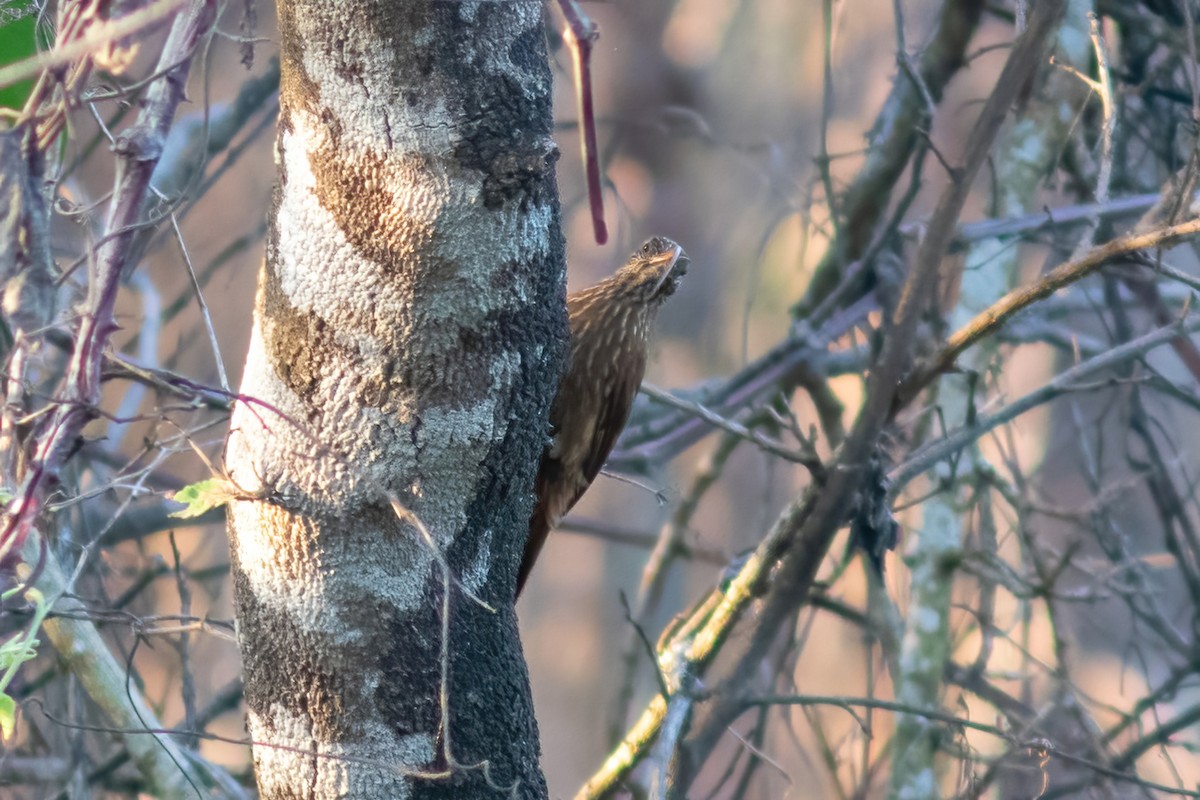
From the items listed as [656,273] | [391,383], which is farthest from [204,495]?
[656,273]

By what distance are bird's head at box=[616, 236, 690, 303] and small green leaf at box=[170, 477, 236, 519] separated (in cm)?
83

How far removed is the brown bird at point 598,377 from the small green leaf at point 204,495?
0.59m

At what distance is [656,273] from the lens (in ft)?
5.42

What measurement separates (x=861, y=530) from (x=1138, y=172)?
202 centimetres

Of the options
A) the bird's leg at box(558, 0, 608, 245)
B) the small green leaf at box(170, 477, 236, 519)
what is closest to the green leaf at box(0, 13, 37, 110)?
the small green leaf at box(170, 477, 236, 519)

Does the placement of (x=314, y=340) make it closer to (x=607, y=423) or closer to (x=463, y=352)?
(x=463, y=352)

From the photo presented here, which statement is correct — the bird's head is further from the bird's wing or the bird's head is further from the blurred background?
the blurred background

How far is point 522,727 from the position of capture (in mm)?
1050

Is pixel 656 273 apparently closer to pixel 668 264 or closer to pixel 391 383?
pixel 668 264

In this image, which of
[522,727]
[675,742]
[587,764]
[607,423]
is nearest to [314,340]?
[522,727]

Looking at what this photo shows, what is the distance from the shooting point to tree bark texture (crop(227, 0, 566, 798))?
89 cm

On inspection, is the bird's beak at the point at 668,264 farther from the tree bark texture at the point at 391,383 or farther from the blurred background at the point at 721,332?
the blurred background at the point at 721,332

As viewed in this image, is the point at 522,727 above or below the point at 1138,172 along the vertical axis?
below

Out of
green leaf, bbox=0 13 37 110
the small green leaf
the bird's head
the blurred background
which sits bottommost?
the small green leaf
